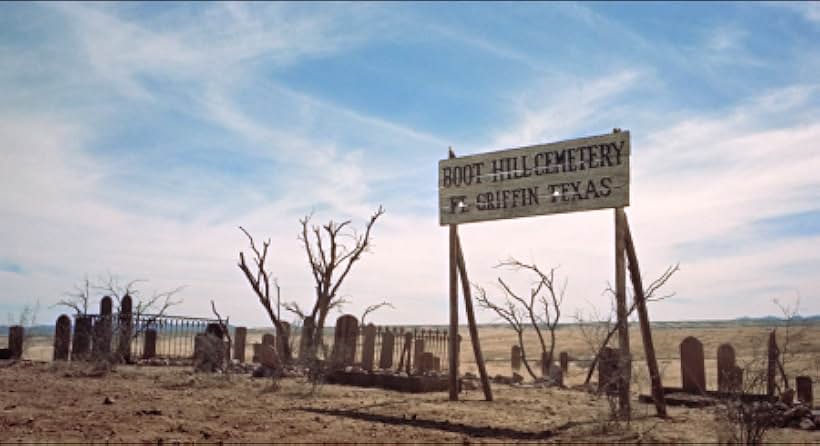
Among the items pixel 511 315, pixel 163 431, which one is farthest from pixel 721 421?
pixel 511 315

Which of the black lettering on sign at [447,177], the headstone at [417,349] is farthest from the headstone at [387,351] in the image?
the black lettering on sign at [447,177]

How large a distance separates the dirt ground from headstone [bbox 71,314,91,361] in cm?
571

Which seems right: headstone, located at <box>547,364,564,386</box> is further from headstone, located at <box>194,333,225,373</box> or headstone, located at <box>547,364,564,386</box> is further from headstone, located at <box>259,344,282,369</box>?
headstone, located at <box>194,333,225,373</box>

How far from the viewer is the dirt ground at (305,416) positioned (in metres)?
8.16

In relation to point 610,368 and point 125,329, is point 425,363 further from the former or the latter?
point 125,329

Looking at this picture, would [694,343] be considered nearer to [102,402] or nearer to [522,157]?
[522,157]

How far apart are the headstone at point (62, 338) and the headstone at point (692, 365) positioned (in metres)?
17.4

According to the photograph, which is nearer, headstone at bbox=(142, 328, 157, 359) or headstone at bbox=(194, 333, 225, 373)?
headstone at bbox=(194, 333, 225, 373)

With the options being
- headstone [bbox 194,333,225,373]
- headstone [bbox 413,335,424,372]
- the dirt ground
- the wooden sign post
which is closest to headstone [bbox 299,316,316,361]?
headstone [bbox 194,333,225,373]

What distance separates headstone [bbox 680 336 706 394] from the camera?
13.2 m

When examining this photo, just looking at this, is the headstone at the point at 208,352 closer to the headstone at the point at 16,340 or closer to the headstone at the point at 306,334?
the headstone at the point at 306,334

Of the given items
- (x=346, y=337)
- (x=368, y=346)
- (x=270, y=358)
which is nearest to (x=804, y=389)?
(x=368, y=346)

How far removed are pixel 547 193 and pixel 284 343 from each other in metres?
12.2

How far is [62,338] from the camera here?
2147 cm
